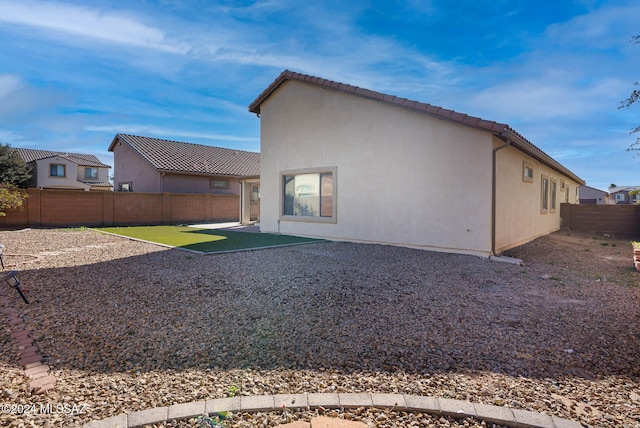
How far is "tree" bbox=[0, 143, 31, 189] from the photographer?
93.9 ft

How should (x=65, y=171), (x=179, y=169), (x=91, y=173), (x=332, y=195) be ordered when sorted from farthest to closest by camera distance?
1. (x=91, y=173)
2. (x=65, y=171)
3. (x=179, y=169)
4. (x=332, y=195)

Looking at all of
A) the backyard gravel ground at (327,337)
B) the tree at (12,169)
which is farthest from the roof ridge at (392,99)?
the tree at (12,169)

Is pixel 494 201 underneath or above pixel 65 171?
underneath

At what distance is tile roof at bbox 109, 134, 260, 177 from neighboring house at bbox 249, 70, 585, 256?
898 centimetres

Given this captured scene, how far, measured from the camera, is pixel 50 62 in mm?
10727

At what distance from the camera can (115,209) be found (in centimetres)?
1870

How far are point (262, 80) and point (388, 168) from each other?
7.31 meters

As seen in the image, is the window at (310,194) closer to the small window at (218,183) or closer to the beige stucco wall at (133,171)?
the beige stucco wall at (133,171)

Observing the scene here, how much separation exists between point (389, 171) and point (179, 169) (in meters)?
16.8

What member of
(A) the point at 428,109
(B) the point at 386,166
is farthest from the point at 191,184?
(A) the point at 428,109

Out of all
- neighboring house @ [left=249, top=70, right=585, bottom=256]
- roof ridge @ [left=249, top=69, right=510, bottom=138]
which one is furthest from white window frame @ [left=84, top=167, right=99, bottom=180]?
roof ridge @ [left=249, top=69, right=510, bottom=138]

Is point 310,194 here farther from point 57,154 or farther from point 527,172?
point 57,154

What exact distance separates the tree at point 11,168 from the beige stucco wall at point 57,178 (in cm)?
481

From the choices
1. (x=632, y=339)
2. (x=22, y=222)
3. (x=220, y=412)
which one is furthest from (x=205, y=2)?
(x=22, y=222)
